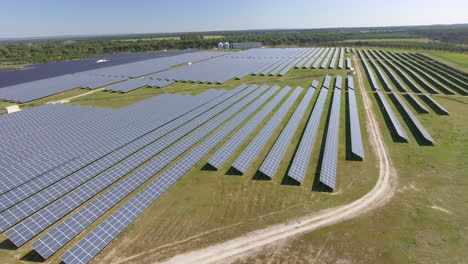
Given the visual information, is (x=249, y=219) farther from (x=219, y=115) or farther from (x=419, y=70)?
(x=419, y=70)

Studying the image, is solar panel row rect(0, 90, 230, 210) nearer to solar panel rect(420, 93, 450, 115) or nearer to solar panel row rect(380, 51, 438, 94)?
solar panel rect(420, 93, 450, 115)

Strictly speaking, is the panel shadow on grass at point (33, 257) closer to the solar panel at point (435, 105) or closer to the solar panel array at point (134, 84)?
the solar panel array at point (134, 84)

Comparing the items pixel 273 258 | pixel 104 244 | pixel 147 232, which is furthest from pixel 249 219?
pixel 104 244

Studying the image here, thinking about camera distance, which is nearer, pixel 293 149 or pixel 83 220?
pixel 83 220

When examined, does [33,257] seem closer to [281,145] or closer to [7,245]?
[7,245]

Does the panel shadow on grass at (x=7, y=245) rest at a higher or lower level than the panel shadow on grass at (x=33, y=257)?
higher

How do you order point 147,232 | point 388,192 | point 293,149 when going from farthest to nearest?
point 293,149, point 388,192, point 147,232

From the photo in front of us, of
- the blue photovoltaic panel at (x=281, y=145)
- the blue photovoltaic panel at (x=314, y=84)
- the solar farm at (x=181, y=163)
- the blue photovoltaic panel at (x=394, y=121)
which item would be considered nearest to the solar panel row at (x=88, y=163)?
the solar farm at (x=181, y=163)
